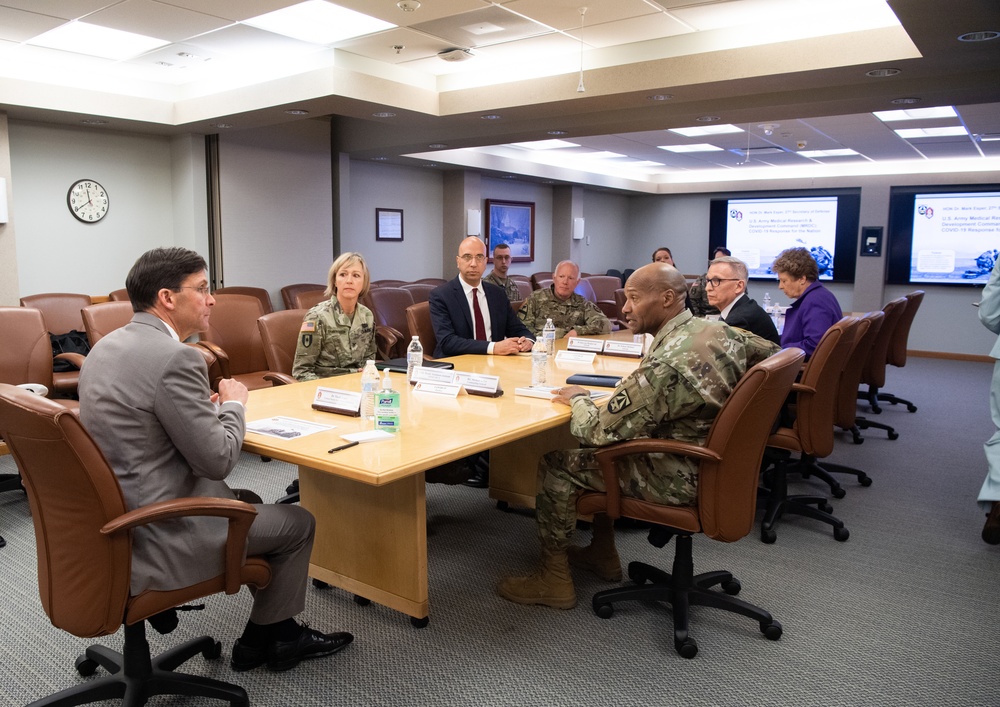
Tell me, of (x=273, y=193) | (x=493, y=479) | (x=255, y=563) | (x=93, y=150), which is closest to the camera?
(x=255, y=563)

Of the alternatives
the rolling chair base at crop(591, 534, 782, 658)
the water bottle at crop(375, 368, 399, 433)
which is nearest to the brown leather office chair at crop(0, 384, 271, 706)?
the water bottle at crop(375, 368, 399, 433)

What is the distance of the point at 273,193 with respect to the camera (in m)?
7.44

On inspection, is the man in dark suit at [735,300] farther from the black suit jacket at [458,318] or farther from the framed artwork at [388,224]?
the framed artwork at [388,224]

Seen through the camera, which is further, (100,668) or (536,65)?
(536,65)

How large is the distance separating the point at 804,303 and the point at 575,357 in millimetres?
1480

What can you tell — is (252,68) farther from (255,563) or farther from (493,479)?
(255,563)

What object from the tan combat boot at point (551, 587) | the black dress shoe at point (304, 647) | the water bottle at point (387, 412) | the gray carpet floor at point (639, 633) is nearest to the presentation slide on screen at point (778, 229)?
the gray carpet floor at point (639, 633)

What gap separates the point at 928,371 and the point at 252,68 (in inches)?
342

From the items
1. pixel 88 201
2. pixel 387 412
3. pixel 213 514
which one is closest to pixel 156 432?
pixel 213 514

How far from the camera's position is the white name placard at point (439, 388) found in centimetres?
308

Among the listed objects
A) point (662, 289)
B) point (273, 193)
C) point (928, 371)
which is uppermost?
point (273, 193)

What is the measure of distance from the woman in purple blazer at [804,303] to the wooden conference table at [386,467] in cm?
213

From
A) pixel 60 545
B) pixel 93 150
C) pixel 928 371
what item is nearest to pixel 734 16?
pixel 60 545

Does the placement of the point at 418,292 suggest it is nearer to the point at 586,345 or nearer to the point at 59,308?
the point at 59,308
